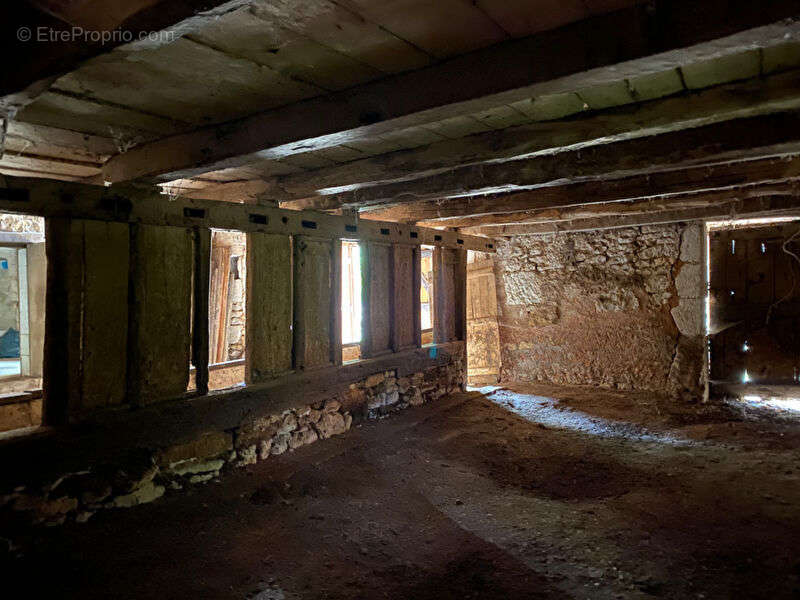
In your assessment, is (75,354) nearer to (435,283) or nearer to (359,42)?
(359,42)

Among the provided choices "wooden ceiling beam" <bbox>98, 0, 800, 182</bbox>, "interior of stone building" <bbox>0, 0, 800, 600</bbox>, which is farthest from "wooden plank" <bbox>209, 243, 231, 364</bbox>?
"wooden ceiling beam" <bbox>98, 0, 800, 182</bbox>

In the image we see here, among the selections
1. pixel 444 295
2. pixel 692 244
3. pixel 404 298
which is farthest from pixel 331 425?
pixel 692 244

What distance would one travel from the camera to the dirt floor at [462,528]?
2314 millimetres

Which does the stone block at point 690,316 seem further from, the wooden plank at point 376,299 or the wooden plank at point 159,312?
the wooden plank at point 159,312

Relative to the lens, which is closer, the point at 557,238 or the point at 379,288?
the point at 379,288

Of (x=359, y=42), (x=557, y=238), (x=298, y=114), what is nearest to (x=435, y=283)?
(x=557, y=238)

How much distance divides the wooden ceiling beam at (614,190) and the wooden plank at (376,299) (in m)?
0.60

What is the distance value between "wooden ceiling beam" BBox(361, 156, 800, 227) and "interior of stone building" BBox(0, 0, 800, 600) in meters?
0.03

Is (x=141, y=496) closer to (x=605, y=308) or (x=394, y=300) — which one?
(x=394, y=300)

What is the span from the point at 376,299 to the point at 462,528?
277 cm

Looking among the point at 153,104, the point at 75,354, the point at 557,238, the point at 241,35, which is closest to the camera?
the point at 241,35

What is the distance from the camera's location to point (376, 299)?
5141mm

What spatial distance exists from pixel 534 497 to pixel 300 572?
5.70 ft

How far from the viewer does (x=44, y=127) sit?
8.70 feet
